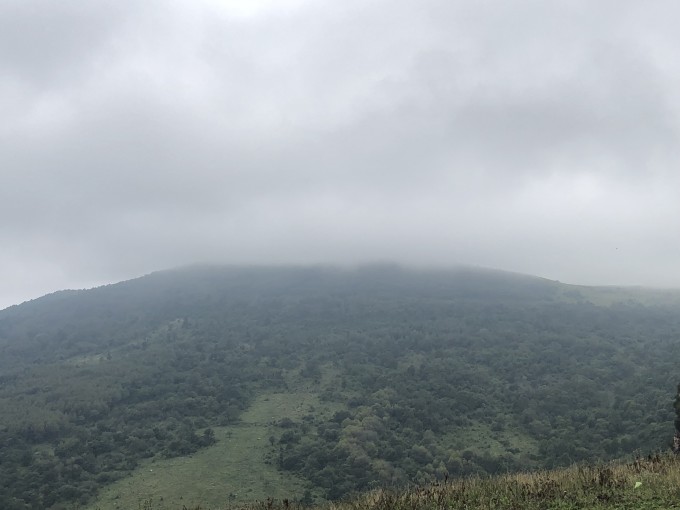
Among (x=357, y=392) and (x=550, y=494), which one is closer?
(x=550, y=494)

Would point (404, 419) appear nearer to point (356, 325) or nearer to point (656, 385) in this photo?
point (656, 385)

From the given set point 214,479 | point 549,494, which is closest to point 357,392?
point 214,479

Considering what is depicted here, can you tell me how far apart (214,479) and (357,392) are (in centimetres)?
4850

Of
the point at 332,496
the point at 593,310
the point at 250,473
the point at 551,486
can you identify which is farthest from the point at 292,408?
the point at 593,310

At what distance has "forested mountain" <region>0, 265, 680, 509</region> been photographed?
257 ft

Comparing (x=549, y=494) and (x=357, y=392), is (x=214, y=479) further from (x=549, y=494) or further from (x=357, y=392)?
(x=549, y=494)

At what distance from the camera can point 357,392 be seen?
119 m

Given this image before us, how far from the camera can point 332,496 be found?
67.6m

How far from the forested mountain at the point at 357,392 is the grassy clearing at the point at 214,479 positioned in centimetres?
246

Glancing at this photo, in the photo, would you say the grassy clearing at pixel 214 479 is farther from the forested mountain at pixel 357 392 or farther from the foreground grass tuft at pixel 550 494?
the foreground grass tuft at pixel 550 494

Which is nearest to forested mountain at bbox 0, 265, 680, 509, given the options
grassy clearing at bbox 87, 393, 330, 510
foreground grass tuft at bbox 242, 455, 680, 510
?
grassy clearing at bbox 87, 393, 330, 510

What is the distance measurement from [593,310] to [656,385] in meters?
91.3

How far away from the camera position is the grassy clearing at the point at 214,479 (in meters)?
66.7

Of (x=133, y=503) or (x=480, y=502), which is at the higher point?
(x=480, y=502)
